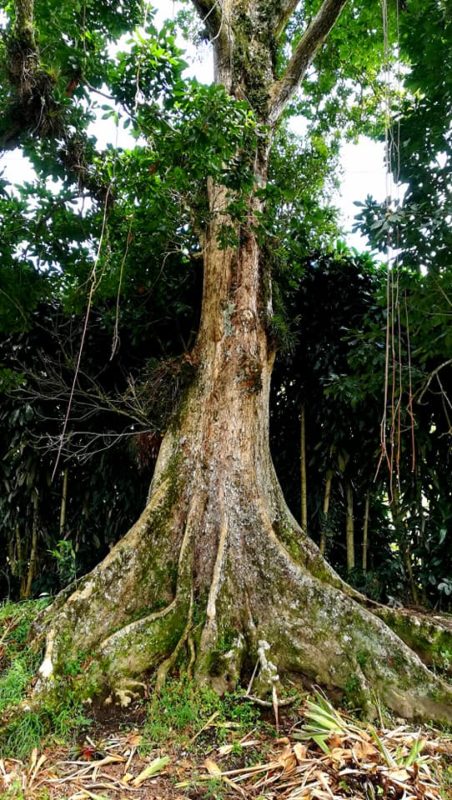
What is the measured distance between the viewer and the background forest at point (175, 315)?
304 centimetres

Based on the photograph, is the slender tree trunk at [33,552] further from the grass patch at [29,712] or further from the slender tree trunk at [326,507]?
the slender tree trunk at [326,507]

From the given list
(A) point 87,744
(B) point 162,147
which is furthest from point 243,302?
(A) point 87,744

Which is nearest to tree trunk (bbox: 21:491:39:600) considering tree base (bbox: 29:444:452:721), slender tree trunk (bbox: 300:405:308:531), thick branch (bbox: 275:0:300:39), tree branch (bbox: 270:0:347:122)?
tree base (bbox: 29:444:452:721)

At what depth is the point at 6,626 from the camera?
297cm

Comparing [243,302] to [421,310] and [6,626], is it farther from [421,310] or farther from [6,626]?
[6,626]

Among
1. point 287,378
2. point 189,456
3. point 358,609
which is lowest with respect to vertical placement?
point 358,609

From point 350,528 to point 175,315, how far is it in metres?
2.43

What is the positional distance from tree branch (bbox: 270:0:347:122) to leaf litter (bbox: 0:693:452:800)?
4.01 m

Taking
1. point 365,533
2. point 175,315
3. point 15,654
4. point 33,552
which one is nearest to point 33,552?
point 33,552

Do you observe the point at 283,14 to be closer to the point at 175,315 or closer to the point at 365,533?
the point at 175,315

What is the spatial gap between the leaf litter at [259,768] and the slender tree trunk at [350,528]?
6.15 ft

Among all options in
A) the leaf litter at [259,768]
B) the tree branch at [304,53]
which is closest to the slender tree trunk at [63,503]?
the leaf litter at [259,768]

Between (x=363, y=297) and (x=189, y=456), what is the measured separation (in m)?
2.38

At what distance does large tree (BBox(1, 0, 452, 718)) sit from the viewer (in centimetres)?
225
